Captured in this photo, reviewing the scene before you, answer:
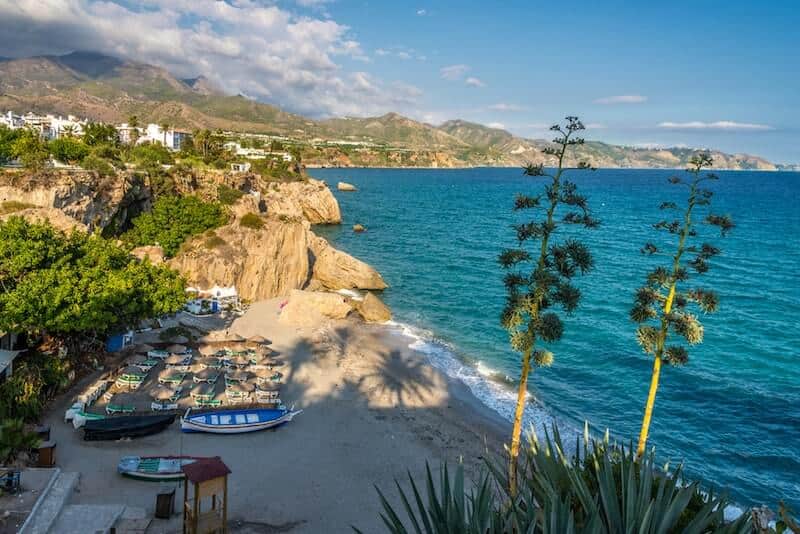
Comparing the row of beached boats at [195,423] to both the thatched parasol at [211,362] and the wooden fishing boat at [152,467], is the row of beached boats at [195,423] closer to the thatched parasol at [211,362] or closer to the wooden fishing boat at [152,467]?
the wooden fishing boat at [152,467]

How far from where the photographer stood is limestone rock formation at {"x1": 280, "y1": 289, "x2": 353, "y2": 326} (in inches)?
1195

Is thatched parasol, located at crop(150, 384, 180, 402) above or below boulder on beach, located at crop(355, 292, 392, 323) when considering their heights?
below

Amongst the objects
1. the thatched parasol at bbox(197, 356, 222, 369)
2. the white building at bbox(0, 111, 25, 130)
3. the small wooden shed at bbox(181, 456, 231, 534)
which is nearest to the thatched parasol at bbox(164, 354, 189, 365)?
the thatched parasol at bbox(197, 356, 222, 369)

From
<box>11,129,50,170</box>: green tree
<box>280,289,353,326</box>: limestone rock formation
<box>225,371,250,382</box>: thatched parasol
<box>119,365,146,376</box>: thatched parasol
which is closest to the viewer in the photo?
<box>119,365,146,376</box>: thatched parasol

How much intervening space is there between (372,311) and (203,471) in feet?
72.9

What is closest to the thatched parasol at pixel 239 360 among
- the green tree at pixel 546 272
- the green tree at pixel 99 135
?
the green tree at pixel 546 272

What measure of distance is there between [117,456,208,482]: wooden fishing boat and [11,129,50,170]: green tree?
26345 mm

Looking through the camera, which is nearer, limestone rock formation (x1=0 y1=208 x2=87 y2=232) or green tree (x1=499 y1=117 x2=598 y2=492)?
green tree (x1=499 y1=117 x2=598 y2=492)

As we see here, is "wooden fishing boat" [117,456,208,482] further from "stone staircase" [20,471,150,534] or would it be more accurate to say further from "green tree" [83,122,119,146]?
"green tree" [83,122,119,146]

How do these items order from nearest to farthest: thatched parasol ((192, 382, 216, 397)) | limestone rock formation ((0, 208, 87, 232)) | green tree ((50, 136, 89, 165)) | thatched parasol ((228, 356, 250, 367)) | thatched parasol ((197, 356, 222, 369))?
thatched parasol ((192, 382, 216, 397))
thatched parasol ((197, 356, 222, 369))
thatched parasol ((228, 356, 250, 367))
limestone rock formation ((0, 208, 87, 232))
green tree ((50, 136, 89, 165))

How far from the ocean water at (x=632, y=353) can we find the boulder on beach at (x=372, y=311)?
1.28 meters

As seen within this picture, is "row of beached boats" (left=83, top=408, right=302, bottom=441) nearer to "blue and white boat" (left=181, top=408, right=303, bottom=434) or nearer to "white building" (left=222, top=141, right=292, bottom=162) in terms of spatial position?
"blue and white boat" (left=181, top=408, right=303, bottom=434)

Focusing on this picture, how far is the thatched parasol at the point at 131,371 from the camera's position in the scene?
20511 mm

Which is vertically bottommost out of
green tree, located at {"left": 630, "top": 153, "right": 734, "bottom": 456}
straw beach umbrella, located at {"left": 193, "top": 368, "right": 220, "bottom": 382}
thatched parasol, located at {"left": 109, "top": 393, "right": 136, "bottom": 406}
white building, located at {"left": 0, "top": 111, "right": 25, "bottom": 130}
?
thatched parasol, located at {"left": 109, "top": 393, "right": 136, "bottom": 406}
